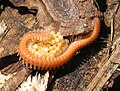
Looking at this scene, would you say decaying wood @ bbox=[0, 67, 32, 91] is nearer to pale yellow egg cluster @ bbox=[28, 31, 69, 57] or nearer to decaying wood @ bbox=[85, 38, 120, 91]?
pale yellow egg cluster @ bbox=[28, 31, 69, 57]

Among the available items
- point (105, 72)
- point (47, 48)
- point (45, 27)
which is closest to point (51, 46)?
point (47, 48)

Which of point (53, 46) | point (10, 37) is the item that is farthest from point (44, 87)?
point (10, 37)

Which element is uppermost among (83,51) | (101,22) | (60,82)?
(101,22)

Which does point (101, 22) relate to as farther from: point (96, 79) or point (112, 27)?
point (96, 79)

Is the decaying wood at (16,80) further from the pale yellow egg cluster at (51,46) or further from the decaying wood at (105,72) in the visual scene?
the decaying wood at (105,72)

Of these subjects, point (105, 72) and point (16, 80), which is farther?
point (16, 80)

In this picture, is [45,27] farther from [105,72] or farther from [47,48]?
[105,72]

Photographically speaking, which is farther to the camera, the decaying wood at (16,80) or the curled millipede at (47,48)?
the decaying wood at (16,80)

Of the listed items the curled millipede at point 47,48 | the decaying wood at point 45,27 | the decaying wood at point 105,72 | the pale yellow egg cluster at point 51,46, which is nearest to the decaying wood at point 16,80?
the decaying wood at point 45,27
